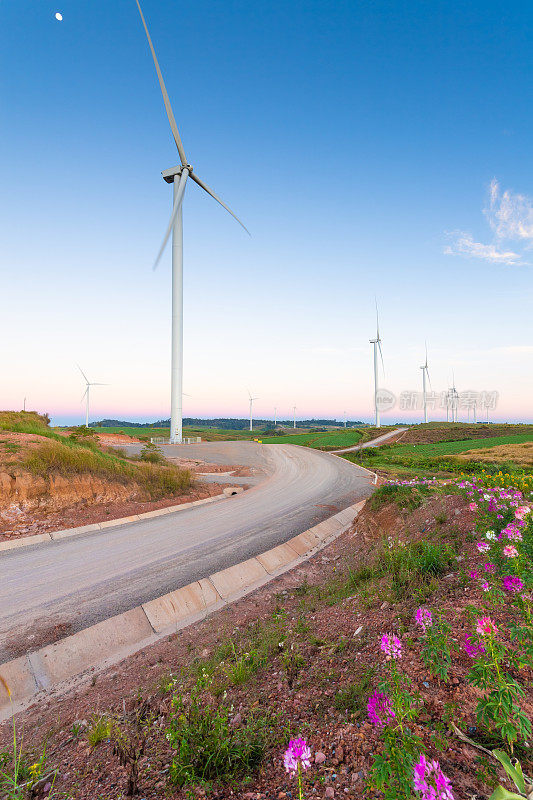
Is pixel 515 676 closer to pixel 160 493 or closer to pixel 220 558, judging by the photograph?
pixel 220 558

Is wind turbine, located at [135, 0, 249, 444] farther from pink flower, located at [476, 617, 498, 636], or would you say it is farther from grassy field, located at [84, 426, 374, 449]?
pink flower, located at [476, 617, 498, 636]

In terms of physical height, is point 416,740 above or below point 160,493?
above

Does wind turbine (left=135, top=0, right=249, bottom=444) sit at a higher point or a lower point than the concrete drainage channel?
higher

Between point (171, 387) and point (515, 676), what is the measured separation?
159 ft

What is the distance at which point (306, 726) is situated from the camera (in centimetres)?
339

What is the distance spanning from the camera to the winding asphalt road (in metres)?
6.70

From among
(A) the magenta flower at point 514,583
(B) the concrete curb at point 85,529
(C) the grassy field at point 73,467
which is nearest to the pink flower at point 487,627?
(A) the magenta flower at point 514,583

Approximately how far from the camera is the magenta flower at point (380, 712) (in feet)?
9.36

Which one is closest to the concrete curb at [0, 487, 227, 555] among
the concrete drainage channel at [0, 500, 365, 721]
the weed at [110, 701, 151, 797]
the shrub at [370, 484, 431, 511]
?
the concrete drainage channel at [0, 500, 365, 721]

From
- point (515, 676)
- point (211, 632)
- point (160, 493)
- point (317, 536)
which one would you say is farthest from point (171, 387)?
point (515, 676)

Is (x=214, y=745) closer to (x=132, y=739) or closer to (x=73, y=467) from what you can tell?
(x=132, y=739)

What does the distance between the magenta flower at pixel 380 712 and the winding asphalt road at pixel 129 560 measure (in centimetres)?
538

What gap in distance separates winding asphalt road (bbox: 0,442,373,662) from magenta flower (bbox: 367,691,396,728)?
5.38m

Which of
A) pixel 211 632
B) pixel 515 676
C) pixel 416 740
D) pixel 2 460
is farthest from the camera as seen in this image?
pixel 2 460
